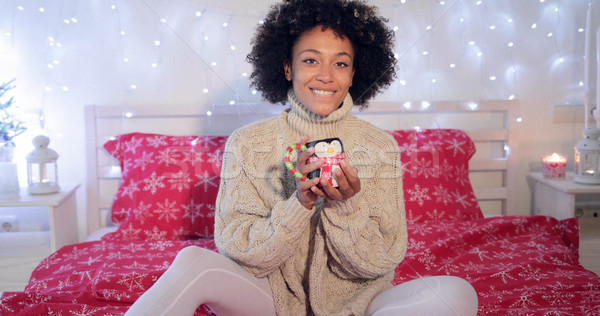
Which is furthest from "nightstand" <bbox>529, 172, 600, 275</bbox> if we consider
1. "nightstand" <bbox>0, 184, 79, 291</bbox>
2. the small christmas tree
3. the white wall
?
the small christmas tree

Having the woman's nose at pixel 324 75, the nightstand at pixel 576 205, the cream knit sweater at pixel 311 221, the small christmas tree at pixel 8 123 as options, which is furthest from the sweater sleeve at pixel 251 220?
the nightstand at pixel 576 205

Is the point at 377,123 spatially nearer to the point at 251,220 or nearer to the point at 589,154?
the point at 589,154

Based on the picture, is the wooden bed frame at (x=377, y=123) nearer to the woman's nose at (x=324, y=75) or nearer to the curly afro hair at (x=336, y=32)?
the curly afro hair at (x=336, y=32)

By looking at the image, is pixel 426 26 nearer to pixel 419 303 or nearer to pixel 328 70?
pixel 328 70

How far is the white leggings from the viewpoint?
934mm

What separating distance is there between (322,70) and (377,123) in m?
1.08

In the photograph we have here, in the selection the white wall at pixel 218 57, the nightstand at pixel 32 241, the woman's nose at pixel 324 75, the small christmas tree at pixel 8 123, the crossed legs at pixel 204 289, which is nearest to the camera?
the crossed legs at pixel 204 289

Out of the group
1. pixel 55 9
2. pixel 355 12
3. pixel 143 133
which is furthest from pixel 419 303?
pixel 55 9

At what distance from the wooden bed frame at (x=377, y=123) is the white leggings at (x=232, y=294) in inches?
46.3

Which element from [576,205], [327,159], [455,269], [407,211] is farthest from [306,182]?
[576,205]

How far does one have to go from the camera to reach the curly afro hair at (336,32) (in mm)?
1281

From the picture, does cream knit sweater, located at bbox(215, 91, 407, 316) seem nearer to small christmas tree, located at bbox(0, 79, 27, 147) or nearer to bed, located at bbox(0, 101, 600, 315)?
bed, located at bbox(0, 101, 600, 315)

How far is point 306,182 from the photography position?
37.7 inches

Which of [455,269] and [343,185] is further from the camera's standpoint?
[455,269]
